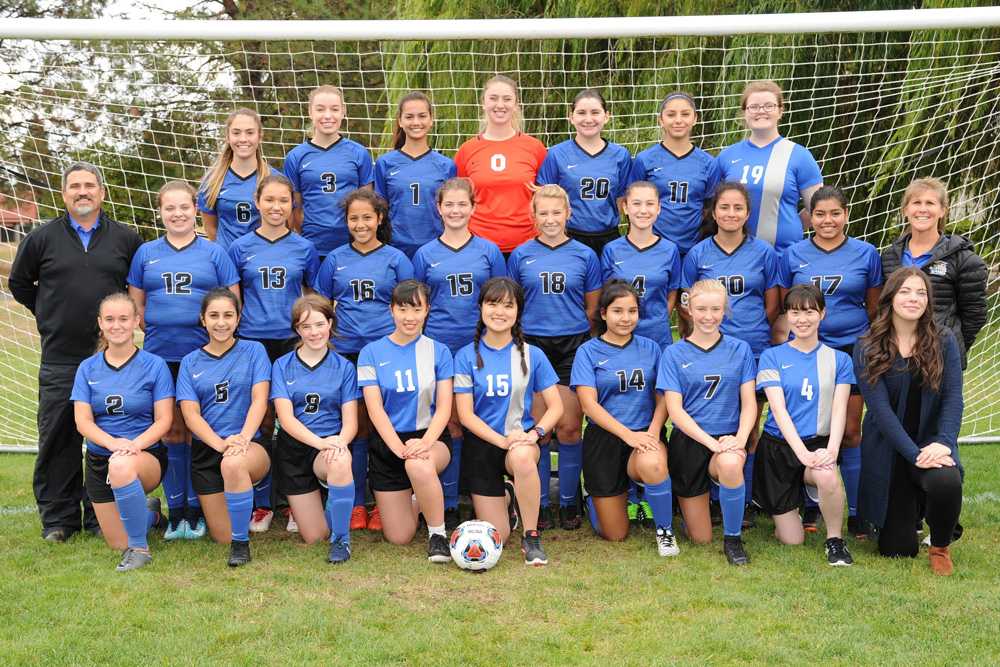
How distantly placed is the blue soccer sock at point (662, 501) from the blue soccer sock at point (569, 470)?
0.48 meters

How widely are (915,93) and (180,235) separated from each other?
19.3 ft

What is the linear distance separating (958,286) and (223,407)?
3347 mm

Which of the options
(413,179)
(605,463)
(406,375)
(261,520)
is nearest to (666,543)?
(605,463)

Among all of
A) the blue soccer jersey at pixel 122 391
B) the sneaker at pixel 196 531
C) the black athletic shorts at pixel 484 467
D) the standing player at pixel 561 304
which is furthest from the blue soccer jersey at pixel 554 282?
the sneaker at pixel 196 531

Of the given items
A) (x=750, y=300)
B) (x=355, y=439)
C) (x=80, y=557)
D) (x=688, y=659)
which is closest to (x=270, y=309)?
(x=355, y=439)

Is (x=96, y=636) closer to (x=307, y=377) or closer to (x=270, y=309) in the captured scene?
(x=307, y=377)

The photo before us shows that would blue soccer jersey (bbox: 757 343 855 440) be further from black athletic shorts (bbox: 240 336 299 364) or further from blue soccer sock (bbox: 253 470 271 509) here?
blue soccer sock (bbox: 253 470 271 509)

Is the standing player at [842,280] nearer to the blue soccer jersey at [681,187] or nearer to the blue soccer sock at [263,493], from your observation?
the blue soccer jersey at [681,187]

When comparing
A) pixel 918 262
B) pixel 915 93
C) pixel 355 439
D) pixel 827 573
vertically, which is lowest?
pixel 827 573

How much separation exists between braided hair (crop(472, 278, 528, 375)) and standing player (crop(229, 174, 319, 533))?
927mm

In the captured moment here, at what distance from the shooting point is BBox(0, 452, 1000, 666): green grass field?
326cm

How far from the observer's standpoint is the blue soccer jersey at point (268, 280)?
4.69 m

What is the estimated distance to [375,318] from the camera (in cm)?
471

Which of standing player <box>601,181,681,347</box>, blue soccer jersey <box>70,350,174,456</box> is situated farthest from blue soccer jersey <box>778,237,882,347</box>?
blue soccer jersey <box>70,350,174,456</box>
